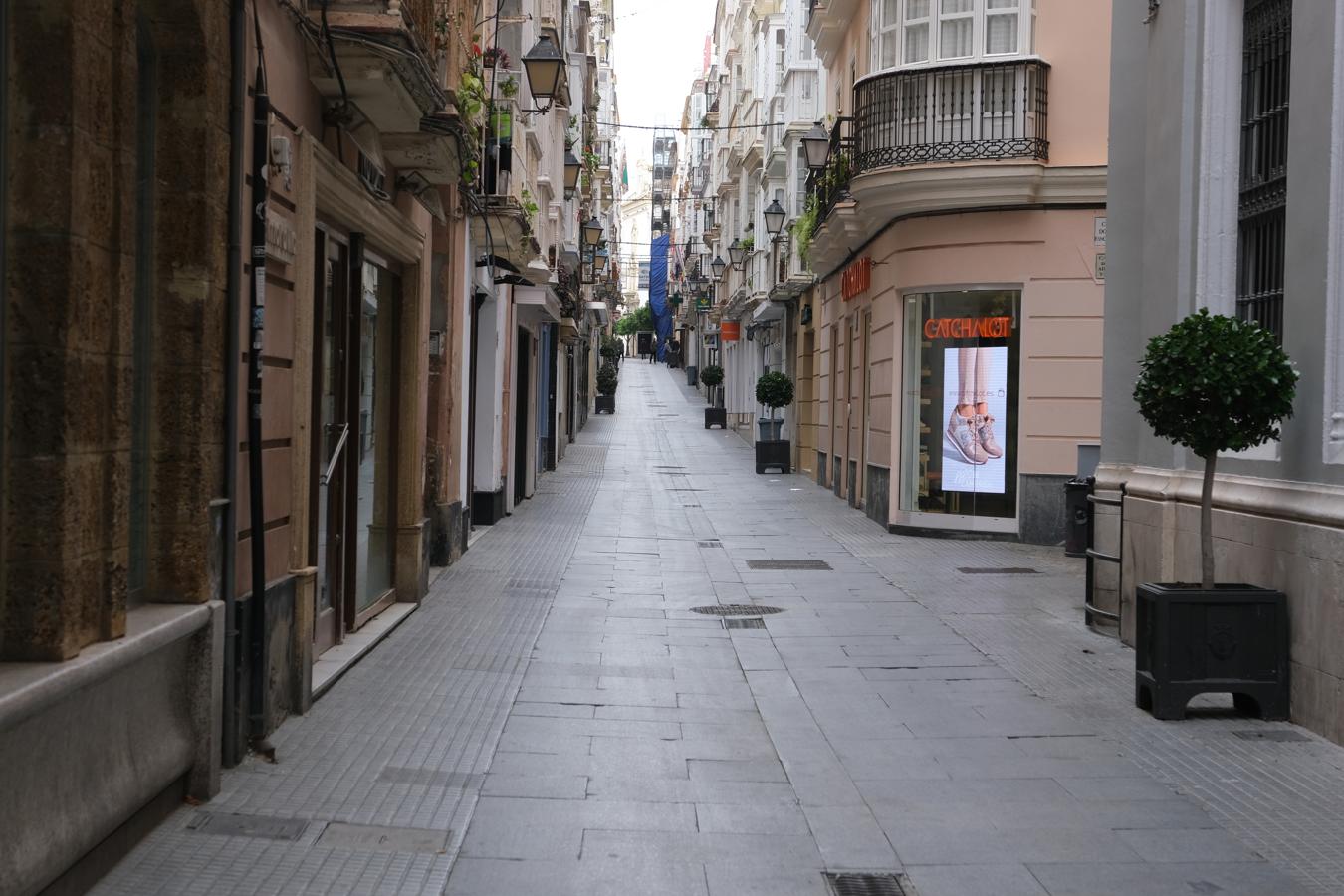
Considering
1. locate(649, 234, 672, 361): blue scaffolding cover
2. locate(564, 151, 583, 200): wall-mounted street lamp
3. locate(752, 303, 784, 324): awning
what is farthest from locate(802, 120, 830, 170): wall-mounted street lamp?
locate(649, 234, 672, 361): blue scaffolding cover

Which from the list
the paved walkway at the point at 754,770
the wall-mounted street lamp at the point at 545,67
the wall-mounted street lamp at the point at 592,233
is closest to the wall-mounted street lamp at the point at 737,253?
the wall-mounted street lamp at the point at 592,233

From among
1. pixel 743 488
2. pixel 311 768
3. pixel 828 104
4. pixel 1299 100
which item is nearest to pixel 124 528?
pixel 311 768

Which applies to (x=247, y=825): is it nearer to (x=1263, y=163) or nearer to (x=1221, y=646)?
(x=1221, y=646)

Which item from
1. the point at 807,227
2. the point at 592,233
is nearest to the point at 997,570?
the point at 807,227

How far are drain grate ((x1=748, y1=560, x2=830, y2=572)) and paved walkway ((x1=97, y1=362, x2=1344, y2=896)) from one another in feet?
7.54

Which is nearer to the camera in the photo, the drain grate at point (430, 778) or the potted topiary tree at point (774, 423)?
the drain grate at point (430, 778)

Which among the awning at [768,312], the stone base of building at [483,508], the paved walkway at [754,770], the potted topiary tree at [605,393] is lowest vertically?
the paved walkway at [754,770]

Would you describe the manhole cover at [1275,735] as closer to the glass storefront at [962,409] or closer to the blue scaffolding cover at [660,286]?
the glass storefront at [962,409]

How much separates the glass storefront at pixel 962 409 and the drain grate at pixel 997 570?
9.28 feet

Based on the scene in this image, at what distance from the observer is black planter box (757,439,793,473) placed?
101 feet

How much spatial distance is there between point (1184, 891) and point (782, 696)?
355 centimetres

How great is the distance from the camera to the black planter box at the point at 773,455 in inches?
Result: 1214

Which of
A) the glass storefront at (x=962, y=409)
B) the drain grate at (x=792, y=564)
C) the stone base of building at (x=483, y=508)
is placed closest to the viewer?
the drain grate at (x=792, y=564)

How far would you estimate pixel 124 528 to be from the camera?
16.3 ft
